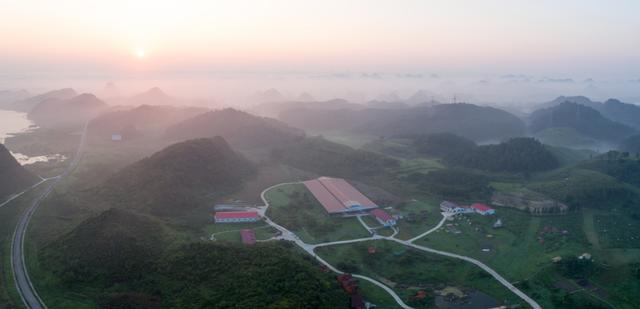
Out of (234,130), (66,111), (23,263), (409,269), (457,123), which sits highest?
(66,111)

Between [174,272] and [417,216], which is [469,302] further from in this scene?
[174,272]

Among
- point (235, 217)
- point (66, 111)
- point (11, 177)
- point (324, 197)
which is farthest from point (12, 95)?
point (324, 197)

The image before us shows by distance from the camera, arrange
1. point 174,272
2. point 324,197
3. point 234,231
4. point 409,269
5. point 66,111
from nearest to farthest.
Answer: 1. point 174,272
2. point 409,269
3. point 234,231
4. point 324,197
5. point 66,111

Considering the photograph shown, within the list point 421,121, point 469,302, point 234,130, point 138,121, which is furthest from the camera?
point 421,121

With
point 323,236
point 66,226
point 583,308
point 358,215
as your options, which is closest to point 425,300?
point 583,308

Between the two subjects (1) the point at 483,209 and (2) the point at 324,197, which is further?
(2) the point at 324,197

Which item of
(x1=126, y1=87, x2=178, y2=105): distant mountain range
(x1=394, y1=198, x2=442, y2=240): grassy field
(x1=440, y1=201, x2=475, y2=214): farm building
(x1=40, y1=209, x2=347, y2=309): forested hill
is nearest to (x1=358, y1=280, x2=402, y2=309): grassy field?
(x1=40, y1=209, x2=347, y2=309): forested hill

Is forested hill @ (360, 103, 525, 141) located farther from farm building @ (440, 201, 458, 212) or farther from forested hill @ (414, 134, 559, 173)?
farm building @ (440, 201, 458, 212)
